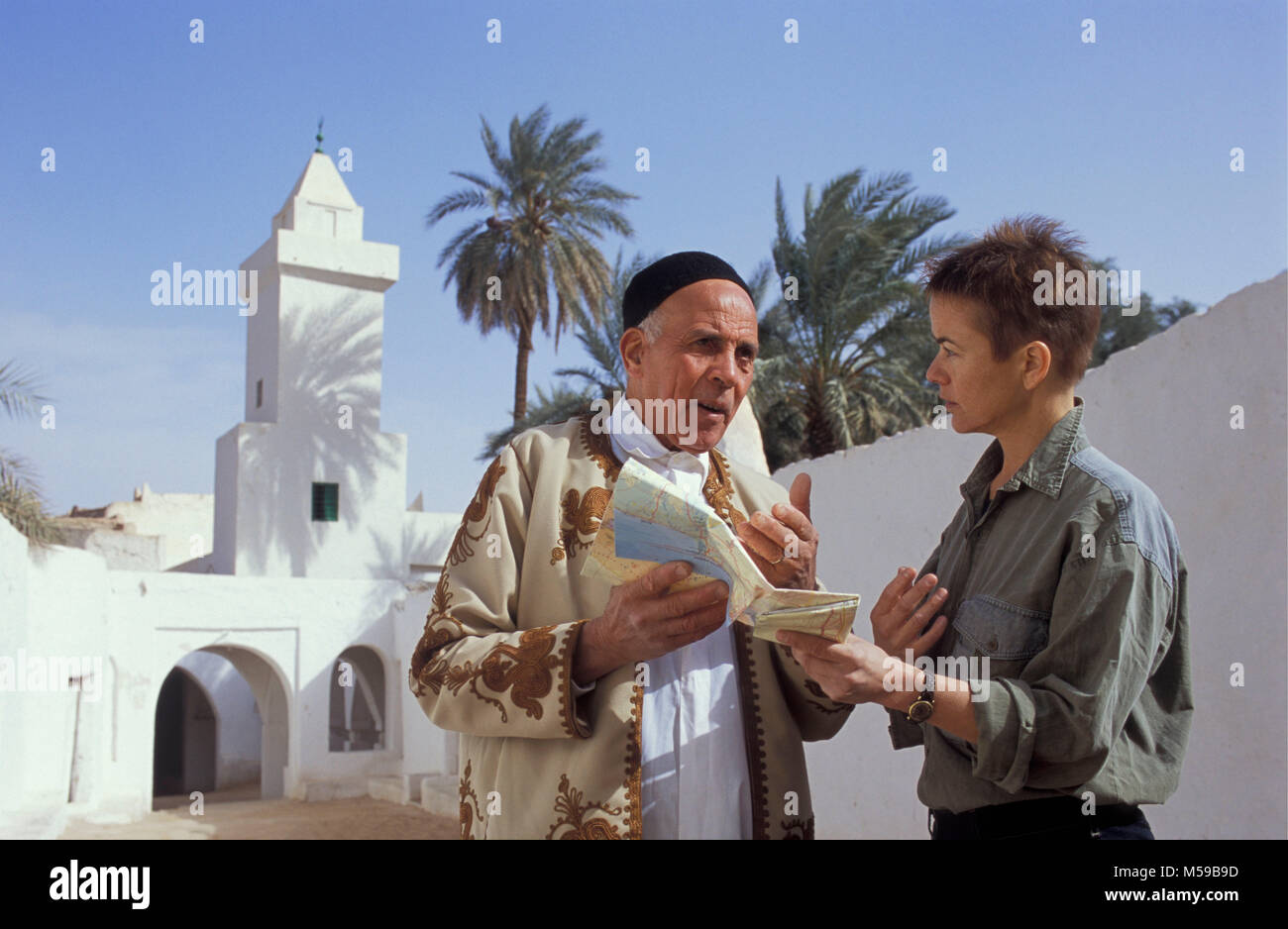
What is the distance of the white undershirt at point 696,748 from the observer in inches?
88.0

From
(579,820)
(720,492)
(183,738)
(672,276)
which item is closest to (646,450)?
(720,492)

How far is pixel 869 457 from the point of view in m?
7.40

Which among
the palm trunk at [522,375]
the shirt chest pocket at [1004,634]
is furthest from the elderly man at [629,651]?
the palm trunk at [522,375]

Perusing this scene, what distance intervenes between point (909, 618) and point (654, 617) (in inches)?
20.4

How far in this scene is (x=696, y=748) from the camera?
2266mm

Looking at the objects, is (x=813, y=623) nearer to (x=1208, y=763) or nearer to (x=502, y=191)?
(x=1208, y=763)

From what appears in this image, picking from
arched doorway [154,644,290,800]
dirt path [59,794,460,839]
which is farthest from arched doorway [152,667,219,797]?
dirt path [59,794,460,839]

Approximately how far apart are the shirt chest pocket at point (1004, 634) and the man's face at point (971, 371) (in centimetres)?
34

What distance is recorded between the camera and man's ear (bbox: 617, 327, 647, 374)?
2441 mm

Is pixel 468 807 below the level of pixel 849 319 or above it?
below

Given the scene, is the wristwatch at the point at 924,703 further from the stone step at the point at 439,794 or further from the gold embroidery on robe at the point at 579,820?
the stone step at the point at 439,794

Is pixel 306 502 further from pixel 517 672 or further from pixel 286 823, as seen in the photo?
pixel 517 672

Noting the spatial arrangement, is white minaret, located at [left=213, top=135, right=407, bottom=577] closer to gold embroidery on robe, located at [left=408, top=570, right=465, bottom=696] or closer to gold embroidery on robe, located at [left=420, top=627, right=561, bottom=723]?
gold embroidery on robe, located at [left=408, top=570, right=465, bottom=696]
